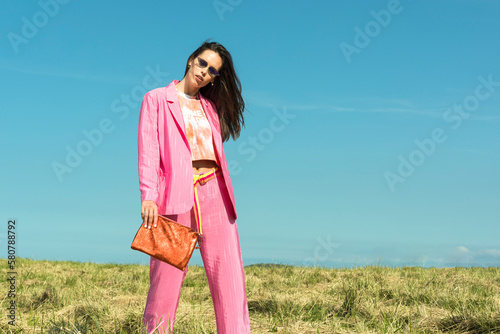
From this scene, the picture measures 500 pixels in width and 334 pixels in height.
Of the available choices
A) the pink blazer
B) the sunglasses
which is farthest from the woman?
the sunglasses

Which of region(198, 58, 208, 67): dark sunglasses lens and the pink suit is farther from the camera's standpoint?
region(198, 58, 208, 67): dark sunglasses lens

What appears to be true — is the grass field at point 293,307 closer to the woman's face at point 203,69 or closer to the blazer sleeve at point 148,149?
the blazer sleeve at point 148,149

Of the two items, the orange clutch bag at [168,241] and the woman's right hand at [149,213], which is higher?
the woman's right hand at [149,213]

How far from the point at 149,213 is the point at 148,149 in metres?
0.44

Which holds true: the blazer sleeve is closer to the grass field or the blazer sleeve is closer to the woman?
the woman

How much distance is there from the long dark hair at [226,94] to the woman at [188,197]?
335mm

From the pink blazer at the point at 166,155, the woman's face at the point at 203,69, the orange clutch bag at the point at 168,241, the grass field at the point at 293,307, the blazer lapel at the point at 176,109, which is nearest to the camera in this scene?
the orange clutch bag at the point at 168,241

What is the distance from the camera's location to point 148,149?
3.00 meters

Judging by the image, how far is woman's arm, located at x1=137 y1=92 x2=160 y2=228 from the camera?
9.34 feet

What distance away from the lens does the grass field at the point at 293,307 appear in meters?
3.54

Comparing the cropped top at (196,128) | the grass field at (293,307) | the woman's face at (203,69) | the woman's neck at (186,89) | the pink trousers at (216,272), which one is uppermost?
the woman's face at (203,69)

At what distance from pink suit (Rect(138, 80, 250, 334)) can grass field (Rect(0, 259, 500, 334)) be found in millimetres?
288

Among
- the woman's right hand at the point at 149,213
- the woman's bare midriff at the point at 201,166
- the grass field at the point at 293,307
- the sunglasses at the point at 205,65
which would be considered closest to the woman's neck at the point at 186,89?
the sunglasses at the point at 205,65

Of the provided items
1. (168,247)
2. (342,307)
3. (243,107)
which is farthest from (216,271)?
(342,307)
